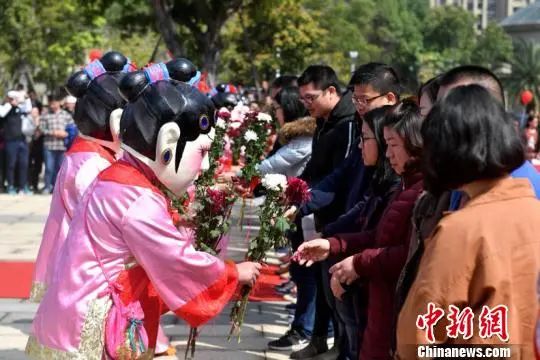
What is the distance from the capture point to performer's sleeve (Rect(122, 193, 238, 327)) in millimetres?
3871

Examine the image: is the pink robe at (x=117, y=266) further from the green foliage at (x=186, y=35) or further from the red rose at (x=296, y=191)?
the green foliage at (x=186, y=35)

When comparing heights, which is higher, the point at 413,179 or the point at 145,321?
the point at 413,179

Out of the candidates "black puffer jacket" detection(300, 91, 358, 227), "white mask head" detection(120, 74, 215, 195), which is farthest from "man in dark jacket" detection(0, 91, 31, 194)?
"white mask head" detection(120, 74, 215, 195)

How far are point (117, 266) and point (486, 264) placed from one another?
1.87m

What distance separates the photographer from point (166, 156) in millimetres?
4117

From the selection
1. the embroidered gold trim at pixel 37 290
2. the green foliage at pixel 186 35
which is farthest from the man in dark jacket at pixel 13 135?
the embroidered gold trim at pixel 37 290

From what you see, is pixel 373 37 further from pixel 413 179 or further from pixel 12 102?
pixel 413 179

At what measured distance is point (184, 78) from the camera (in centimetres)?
500

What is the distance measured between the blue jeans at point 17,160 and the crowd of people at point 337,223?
10148 millimetres

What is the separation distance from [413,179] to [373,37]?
102698 millimetres

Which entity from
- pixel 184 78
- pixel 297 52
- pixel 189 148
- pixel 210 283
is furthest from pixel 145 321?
pixel 297 52

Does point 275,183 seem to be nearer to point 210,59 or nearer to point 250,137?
point 250,137

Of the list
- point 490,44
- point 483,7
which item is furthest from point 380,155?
point 483,7

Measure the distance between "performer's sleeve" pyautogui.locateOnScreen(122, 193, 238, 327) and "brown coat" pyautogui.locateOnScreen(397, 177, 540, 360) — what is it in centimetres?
139
